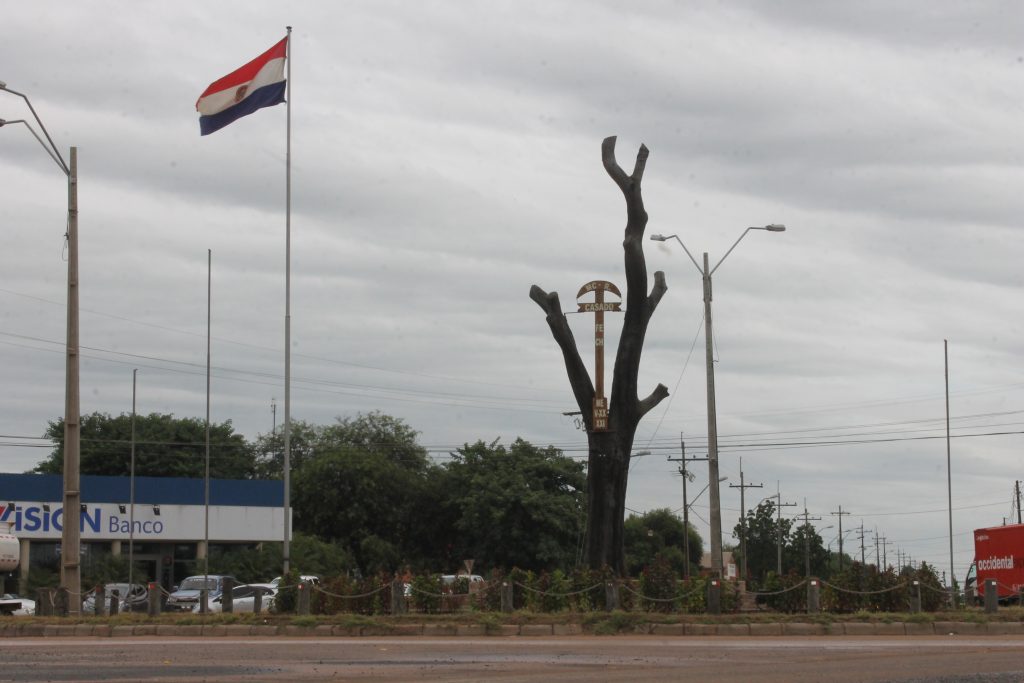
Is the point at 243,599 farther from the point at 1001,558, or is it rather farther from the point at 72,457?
the point at 1001,558

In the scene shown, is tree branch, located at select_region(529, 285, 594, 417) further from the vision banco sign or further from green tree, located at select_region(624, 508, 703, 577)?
green tree, located at select_region(624, 508, 703, 577)

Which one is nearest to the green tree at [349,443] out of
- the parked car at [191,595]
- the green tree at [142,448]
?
the green tree at [142,448]

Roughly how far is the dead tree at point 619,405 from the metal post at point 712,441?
2.80 metres

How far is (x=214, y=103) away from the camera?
3134 centimetres

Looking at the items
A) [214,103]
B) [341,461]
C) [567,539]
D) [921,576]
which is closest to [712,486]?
[921,576]

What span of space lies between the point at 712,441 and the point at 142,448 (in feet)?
189

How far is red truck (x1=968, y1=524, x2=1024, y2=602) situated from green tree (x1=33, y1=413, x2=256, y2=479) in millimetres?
53881

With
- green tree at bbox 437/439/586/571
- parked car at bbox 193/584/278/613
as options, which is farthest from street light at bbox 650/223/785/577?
green tree at bbox 437/439/586/571

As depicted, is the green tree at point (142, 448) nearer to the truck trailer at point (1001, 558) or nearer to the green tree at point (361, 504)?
the green tree at point (361, 504)

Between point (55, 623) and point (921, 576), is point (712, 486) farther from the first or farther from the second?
point (55, 623)

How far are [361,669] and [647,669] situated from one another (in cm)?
351

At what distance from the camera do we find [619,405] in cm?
3216

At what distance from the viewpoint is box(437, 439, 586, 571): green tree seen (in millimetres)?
69750

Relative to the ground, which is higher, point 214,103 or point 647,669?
point 214,103
